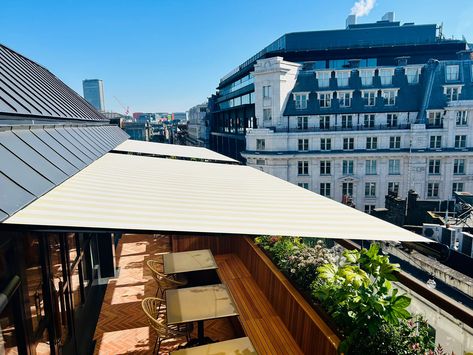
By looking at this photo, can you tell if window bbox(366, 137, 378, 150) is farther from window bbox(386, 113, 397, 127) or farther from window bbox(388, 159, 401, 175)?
window bbox(388, 159, 401, 175)

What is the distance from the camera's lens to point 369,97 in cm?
3888

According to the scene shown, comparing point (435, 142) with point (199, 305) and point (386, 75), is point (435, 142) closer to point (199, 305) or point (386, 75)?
point (386, 75)

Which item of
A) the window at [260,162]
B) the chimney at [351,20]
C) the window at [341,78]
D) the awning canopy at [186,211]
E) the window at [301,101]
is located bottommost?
the window at [260,162]

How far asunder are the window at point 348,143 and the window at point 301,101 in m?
6.43

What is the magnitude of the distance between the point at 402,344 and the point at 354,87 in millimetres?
39900

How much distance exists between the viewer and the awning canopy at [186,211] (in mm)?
2914

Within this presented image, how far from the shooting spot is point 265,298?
7062 millimetres

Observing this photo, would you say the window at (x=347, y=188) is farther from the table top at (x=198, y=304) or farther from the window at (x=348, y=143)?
the table top at (x=198, y=304)

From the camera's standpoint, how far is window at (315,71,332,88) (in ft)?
129

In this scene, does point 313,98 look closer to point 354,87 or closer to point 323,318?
point 354,87

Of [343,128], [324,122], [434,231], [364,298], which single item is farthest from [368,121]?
[364,298]

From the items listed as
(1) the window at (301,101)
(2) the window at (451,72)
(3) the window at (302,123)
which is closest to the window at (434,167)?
(2) the window at (451,72)

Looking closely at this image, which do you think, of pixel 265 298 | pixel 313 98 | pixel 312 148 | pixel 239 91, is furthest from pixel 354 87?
pixel 265 298

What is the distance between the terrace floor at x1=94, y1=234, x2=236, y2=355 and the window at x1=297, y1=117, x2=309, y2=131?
3146 centimetres
